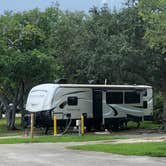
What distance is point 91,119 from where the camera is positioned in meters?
34.9

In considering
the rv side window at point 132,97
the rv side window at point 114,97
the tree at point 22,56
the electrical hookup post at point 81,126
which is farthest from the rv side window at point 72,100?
the tree at point 22,56

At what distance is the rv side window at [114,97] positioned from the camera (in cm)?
3516

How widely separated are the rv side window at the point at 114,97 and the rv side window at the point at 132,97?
52cm

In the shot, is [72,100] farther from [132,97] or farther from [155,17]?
[155,17]

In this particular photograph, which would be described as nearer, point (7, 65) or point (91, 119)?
point (91, 119)

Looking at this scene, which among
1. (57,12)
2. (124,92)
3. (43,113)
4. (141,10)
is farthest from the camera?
(57,12)

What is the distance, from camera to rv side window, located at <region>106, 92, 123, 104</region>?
35156mm

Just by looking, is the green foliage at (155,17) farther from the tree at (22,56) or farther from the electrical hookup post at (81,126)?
the tree at (22,56)

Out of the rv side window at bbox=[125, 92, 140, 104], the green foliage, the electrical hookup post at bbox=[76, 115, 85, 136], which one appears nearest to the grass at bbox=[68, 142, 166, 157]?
the green foliage

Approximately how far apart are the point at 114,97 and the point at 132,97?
1.75 metres

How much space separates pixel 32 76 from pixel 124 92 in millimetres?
7480

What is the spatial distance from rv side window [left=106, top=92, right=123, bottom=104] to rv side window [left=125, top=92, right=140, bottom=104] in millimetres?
517

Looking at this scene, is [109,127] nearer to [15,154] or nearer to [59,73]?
[59,73]

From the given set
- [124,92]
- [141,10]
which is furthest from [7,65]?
[141,10]
